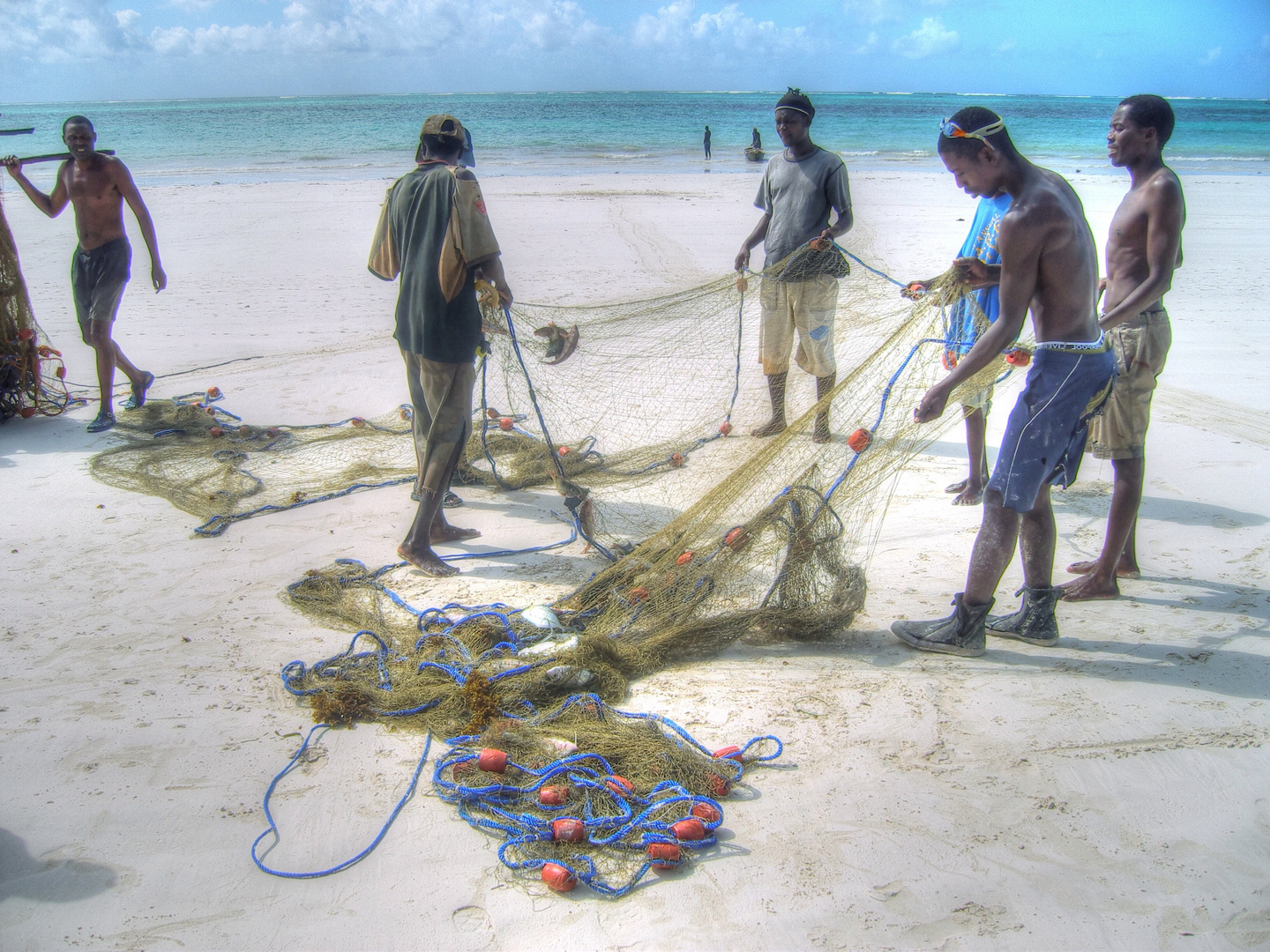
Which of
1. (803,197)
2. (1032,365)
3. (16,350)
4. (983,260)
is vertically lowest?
(16,350)

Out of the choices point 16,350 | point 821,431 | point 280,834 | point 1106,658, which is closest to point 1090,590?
point 1106,658

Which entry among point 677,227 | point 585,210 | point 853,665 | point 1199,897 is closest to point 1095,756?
point 1199,897

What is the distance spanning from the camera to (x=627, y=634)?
3.30m

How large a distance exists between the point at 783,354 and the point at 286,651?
3.46m

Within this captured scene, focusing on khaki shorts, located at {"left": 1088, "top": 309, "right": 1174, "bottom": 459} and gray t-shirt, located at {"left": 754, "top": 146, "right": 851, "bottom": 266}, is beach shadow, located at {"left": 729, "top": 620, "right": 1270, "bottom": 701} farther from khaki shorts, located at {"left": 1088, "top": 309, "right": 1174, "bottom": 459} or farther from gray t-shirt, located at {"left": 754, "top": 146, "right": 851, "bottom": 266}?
gray t-shirt, located at {"left": 754, "top": 146, "right": 851, "bottom": 266}

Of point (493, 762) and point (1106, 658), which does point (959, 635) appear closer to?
point (1106, 658)

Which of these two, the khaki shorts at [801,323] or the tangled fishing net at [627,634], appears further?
the khaki shorts at [801,323]

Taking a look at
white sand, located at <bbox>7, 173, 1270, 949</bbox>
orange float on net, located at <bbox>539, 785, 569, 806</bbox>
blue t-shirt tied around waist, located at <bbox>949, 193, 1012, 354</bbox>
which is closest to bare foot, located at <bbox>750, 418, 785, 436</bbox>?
white sand, located at <bbox>7, 173, 1270, 949</bbox>

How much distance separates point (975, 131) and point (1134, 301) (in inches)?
44.5

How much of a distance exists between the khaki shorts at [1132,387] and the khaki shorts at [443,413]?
2.73 meters

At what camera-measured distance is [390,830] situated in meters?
2.45

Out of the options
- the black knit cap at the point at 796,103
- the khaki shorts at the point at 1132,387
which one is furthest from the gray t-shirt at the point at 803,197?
the khaki shorts at the point at 1132,387

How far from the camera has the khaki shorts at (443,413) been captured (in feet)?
13.4

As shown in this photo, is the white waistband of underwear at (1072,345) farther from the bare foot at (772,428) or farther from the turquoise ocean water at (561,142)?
the turquoise ocean water at (561,142)
